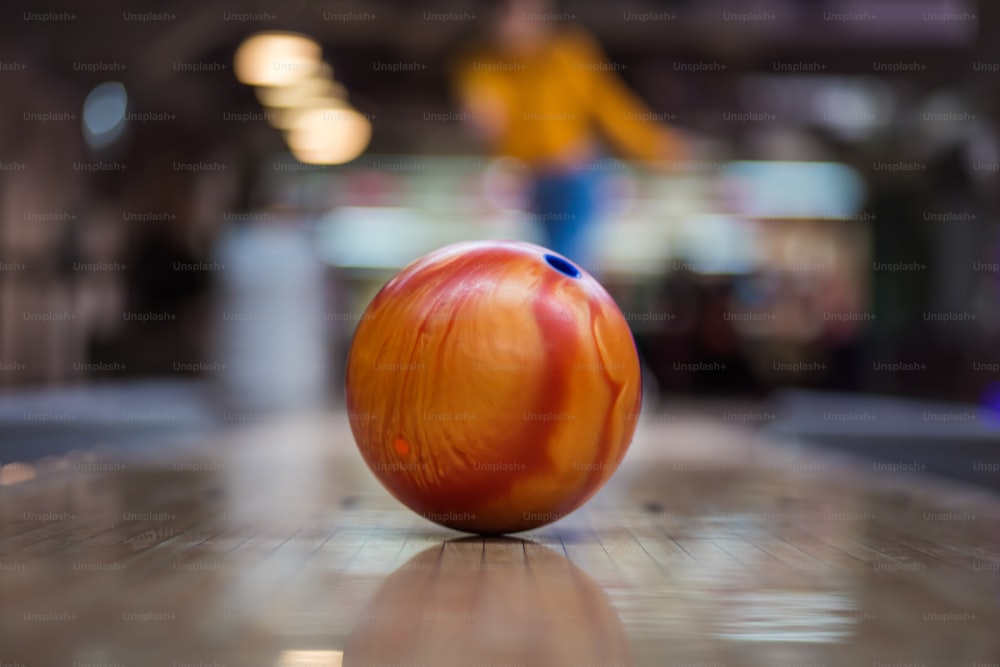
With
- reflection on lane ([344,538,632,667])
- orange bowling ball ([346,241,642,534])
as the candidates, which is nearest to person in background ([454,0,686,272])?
orange bowling ball ([346,241,642,534])

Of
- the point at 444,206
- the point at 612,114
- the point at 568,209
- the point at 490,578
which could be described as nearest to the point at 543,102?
the point at 612,114

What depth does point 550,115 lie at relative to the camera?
5.94m

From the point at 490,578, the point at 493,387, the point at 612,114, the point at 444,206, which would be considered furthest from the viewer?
the point at 444,206

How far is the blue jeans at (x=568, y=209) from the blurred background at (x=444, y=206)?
9 cm

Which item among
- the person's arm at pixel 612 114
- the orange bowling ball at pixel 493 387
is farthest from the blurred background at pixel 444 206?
the orange bowling ball at pixel 493 387

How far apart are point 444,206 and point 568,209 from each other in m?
9.24

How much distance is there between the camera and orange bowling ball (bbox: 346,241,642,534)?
2338 millimetres

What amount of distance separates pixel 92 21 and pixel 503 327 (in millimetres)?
7461

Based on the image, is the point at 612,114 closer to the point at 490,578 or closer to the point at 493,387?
the point at 493,387

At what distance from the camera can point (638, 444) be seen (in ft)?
18.0

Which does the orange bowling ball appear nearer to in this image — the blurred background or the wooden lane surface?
the wooden lane surface

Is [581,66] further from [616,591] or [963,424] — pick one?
[616,591]

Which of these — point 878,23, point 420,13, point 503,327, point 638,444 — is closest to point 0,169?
point 420,13

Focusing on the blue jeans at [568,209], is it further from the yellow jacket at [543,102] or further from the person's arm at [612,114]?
the person's arm at [612,114]
